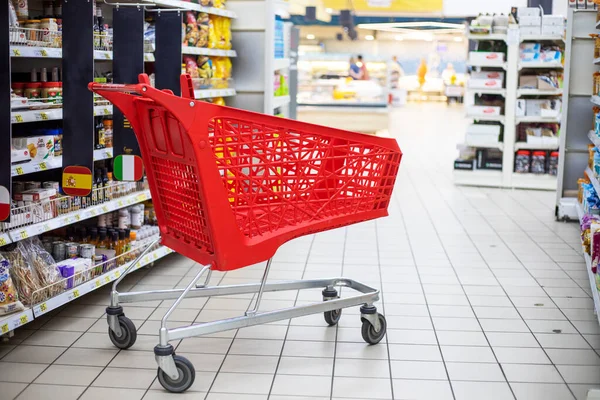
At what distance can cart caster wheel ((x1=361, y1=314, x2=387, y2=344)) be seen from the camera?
392cm

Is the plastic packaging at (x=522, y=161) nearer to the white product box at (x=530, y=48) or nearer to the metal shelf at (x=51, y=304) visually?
the white product box at (x=530, y=48)

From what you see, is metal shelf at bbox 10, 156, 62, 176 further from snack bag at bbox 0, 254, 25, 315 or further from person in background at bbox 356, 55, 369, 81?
person in background at bbox 356, 55, 369, 81

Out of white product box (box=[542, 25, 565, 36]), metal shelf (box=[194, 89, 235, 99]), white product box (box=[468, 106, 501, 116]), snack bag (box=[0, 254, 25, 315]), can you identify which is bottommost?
snack bag (box=[0, 254, 25, 315])

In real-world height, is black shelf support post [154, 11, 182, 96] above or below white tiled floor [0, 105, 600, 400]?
above

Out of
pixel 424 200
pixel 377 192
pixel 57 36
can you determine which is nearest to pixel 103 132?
pixel 57 36

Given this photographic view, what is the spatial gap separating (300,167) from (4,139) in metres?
1.25

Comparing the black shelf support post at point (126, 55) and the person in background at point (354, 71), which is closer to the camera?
the black shelf support post at point (126, 55)

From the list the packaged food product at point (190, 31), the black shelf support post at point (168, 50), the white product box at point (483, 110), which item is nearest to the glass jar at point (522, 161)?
the white product box at point (483, 110)

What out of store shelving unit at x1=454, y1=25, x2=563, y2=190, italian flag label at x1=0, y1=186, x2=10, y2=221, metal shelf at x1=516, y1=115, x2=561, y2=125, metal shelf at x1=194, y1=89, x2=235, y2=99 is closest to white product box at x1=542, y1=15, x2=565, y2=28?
store shelving unit at x1=454, y1=25, x2=563, y2=190

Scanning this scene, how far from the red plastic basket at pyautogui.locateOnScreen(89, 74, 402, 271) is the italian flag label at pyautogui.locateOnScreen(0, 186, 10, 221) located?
0.56 m

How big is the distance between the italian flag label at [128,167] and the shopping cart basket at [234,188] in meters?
0.72

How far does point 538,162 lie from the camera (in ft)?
31.3

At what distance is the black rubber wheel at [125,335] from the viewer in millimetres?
3818

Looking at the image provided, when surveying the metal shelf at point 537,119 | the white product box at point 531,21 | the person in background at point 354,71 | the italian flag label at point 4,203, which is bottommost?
the italian flag label at point 4,203
